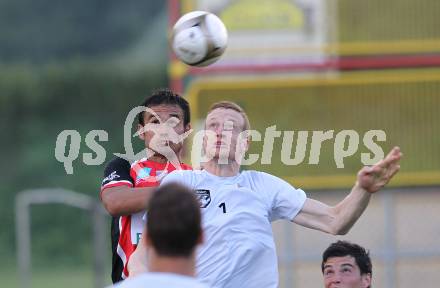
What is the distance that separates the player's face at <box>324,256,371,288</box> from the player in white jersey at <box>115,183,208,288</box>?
3.07m

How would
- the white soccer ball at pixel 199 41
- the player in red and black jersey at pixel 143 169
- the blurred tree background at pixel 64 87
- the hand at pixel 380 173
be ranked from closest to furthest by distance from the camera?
the hand at pixel 380 173, the player in red and black jersey at pixel 143 169, the white soccer ball at pixel 199 41, the blurred tree background at pixel 64 87

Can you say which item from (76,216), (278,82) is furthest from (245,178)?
(76,216)

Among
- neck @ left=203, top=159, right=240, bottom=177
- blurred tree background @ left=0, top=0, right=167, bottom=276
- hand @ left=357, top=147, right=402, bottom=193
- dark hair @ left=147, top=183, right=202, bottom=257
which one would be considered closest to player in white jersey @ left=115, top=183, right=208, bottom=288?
dark hair @ left=147, top=183, right=202, bottom=257

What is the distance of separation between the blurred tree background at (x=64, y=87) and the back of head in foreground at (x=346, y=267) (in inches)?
671

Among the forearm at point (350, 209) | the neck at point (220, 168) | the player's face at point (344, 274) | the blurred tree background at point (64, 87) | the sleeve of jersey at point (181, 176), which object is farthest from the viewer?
the blurred tree background at point (64, 87)

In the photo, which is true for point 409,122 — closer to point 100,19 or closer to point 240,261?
point 240,261

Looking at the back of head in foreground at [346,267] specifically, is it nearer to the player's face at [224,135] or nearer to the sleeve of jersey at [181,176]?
the player's face at [224,135]

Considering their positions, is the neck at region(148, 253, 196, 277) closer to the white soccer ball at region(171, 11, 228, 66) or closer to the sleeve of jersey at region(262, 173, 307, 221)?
the sleeve of jersey at region(262, 173, 307, 221)

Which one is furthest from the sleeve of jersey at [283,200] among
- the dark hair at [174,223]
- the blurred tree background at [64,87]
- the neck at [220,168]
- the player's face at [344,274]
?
the blurred tree background at [64,87]

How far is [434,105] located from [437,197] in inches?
47.5

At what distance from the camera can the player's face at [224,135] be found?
583 cm

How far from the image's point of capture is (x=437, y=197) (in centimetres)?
1198

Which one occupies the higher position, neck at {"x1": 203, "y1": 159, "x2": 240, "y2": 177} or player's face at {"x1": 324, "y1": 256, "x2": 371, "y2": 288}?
neck at {"x1": 203, "y1": 159, "x2": 240, "y2": 177}

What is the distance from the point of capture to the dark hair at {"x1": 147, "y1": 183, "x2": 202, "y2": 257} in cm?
377
